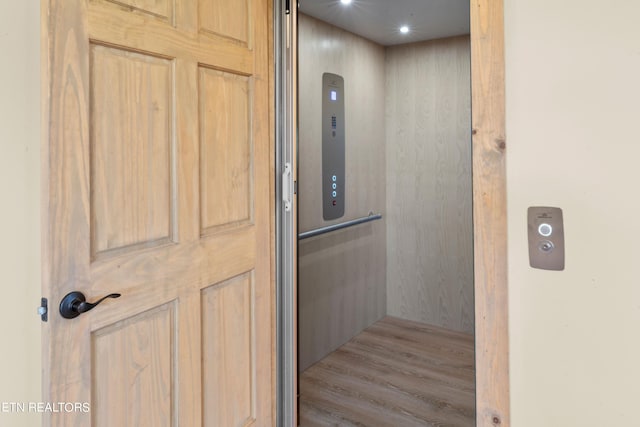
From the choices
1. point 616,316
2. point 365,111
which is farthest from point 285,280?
point 365,111

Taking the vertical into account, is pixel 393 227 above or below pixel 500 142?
below

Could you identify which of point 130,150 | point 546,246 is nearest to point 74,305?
point 130,150

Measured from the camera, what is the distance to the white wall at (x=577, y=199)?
105 cm

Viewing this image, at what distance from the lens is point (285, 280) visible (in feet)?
6.50

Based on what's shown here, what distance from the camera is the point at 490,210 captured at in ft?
4.02

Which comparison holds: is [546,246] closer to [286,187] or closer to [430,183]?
[286,187]

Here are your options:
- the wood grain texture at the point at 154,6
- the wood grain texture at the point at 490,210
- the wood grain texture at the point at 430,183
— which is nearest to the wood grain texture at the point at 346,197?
the wood grain texture at the point at 430,183

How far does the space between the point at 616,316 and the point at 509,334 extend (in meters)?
0.26

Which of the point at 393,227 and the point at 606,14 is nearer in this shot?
the point at 606,14

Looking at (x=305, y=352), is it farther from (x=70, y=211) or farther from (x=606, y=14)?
(x=606, y=14)

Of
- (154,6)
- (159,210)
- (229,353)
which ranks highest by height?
(154,6)

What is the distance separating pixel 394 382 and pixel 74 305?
2.07 metres

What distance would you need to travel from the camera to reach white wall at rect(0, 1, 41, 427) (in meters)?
1.17

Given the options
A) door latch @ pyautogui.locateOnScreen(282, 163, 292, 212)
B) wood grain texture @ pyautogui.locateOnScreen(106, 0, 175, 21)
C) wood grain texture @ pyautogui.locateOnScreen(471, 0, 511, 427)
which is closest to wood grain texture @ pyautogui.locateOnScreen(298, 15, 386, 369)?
door latch @ pyautogui.locateOnScreen(282, 163, 292, 212)
